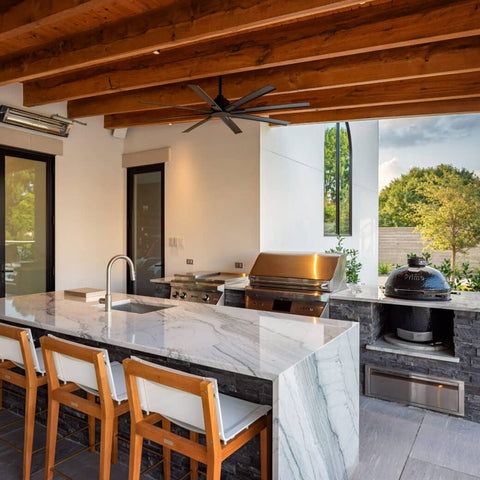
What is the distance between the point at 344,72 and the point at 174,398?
2819 mm

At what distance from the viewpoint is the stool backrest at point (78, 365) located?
174 centimetres

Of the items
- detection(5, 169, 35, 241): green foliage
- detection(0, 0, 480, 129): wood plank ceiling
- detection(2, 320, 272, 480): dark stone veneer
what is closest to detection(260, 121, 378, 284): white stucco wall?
detection(0, 0, 480, 129): wood plank ceiling

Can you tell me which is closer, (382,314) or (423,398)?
(423,398)

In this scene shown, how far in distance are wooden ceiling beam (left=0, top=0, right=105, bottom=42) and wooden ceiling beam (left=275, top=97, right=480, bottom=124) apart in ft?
8.69

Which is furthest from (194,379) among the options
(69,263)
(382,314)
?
(69,263)

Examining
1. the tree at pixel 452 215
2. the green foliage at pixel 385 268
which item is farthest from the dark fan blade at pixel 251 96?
the green foliage at pixel 385 268

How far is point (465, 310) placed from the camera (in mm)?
2832

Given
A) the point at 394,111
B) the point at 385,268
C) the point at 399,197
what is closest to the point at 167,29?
the point at 394,111

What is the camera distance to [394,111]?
4113 mm

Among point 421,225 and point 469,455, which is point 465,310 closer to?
point 469,455

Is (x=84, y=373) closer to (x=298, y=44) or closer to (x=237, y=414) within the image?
(x=237, y=414)

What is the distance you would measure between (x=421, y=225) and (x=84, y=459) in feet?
35.0

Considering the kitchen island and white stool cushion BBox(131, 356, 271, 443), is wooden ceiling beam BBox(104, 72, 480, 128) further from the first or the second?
white stool cushion BBox(131, 356, 271, 443)

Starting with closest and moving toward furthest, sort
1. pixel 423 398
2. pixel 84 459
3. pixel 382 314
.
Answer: pixel 84 459, pixel 423 398, pixel 382 314
